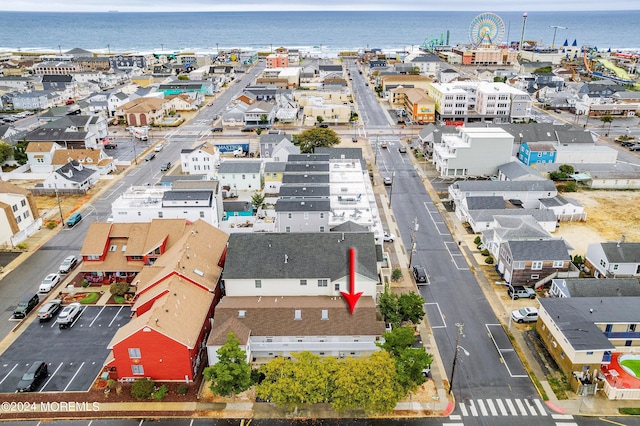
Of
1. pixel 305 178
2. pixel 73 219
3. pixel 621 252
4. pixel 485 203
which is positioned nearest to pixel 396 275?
pixel 485 203

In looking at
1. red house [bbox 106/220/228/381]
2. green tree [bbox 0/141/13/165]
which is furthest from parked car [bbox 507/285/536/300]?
green tree [bbox 0/141/13/165]

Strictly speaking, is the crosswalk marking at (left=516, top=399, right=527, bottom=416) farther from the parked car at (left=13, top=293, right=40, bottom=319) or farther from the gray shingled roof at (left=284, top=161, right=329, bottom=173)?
the parked car at (left=13, top=293, right=40, bottom=319)

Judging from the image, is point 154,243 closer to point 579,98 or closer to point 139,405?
point 139,405

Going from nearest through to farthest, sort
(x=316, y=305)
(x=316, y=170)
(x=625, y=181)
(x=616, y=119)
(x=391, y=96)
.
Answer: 1. (x=316, y=305)
2. (x=316, y=170)
3. (x=625, y=181)
4. (x=616, y=119)
5. (x=391, y=96)

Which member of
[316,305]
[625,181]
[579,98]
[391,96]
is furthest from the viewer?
[391,96]

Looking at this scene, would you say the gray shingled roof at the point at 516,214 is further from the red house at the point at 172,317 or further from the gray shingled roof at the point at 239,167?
the gray shingled roof at the point at 239,167

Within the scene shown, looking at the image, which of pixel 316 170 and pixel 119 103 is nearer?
pixel 316 170

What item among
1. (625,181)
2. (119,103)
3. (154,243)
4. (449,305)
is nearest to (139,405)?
(154,243)
